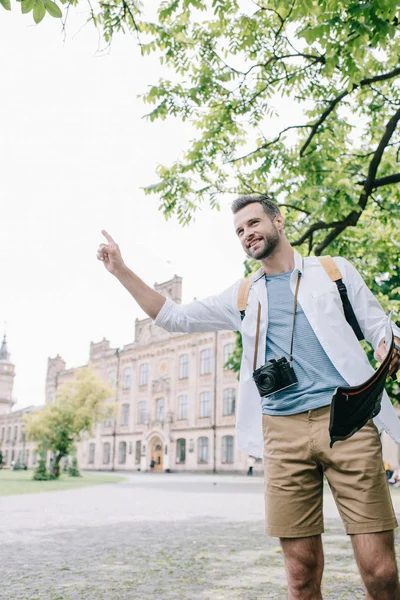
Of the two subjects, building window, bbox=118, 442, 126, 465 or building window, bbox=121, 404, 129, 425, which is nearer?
building window, bbox=118, 442, 126, 465

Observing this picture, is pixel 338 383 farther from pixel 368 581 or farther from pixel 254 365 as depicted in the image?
pixel 368 581

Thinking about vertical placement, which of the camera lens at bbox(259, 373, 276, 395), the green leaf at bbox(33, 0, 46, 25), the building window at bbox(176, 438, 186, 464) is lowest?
the building window at bbox(176, 438, 186, 464)

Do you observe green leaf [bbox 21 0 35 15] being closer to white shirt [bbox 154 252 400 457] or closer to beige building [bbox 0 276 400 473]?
white shirt [bbox 154 252 400 457]

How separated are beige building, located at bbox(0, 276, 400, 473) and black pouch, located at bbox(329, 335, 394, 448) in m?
38.3

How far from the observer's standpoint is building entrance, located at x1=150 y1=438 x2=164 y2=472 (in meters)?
47.2

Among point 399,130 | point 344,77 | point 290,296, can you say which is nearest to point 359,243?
point 399,130

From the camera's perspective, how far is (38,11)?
10.1 feet

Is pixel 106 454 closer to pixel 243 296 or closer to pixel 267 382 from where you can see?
pixel 243 296

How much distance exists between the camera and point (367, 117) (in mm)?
10531

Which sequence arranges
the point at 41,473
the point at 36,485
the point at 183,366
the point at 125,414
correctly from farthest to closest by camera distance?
the point at 125,414, the point at 183,366, the point at 41,473, the point at 36,485

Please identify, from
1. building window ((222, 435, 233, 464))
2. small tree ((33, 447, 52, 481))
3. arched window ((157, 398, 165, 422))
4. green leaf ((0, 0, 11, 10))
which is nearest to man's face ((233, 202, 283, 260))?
green leaf ((0, 0, 11, 10))

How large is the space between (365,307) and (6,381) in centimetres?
9875

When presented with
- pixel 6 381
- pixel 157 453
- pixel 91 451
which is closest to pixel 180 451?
pixel 157 453

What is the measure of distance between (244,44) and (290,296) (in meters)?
6.74
